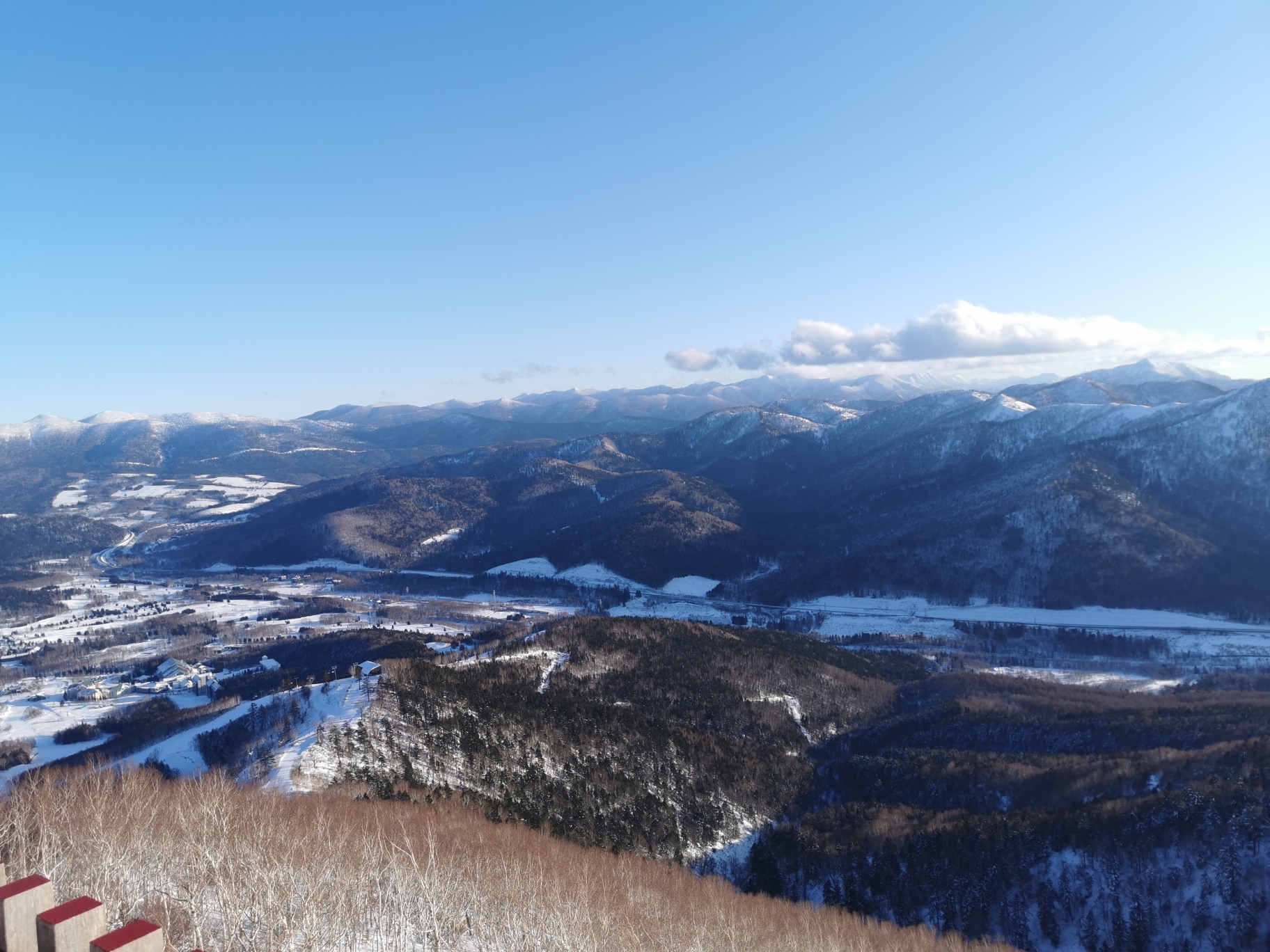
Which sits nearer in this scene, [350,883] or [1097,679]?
[350,883]

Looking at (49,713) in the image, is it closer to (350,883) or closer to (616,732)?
(616,732)

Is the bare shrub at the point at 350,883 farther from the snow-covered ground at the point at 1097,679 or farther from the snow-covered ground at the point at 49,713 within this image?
the snow-covered ground at the point at 1097,679

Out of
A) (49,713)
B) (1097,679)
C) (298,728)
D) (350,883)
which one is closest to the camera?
(350,883)

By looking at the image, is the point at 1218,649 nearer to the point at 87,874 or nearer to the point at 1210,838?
the point at 1210,838

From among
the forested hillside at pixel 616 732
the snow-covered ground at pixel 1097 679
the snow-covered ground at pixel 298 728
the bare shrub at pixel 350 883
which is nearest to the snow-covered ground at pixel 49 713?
the snow-covered ground at pixel 298 728

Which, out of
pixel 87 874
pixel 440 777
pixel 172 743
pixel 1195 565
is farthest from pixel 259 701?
pixel 1195 565

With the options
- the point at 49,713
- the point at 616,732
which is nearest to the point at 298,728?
the point at 616,732

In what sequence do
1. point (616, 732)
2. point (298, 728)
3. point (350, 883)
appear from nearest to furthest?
point (350, 883) < point (298, 728) < point (616, 732)

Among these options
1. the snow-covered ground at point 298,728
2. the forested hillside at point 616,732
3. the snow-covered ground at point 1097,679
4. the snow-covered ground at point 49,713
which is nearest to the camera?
the snow-covered ground at point 298,728
